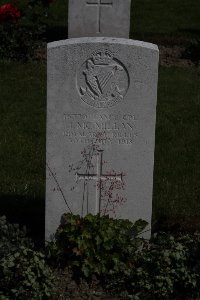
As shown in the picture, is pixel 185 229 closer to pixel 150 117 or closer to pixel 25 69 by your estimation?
pixel 150 117

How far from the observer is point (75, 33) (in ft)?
39.6

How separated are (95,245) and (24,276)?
0.64m

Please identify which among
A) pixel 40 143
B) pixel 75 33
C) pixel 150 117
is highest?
pixel 75 33

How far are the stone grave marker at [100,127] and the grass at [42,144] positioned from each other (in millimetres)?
883

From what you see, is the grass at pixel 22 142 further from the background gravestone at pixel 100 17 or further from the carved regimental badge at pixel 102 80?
the carved regimental badge at pixel 102 80

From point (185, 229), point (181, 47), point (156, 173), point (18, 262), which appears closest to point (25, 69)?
point (181, 47)

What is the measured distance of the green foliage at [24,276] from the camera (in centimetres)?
527

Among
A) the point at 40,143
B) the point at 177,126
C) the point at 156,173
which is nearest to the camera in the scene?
the point at 156,173

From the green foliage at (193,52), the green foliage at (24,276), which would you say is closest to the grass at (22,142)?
the green foliage at (24,276)

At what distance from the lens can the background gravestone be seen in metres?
11.6

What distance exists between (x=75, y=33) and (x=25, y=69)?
0.94 m

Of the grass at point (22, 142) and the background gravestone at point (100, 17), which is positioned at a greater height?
the background gravestone at point (100, 17)

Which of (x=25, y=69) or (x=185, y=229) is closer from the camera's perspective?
(x=185, y=229)

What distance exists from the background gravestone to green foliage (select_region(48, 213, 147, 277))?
627 centimetres
